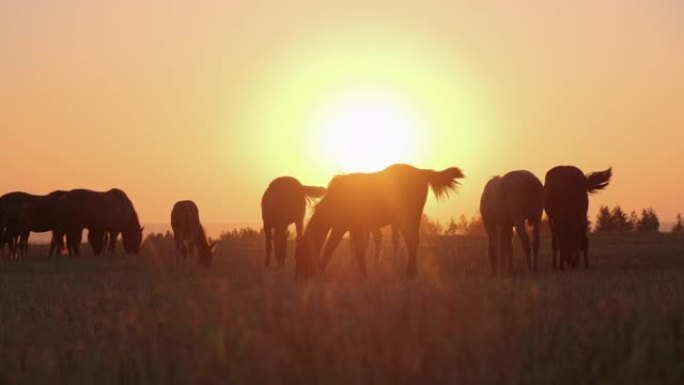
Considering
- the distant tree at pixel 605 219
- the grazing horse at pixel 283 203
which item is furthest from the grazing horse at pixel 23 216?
the distant tree at pixel 605 219

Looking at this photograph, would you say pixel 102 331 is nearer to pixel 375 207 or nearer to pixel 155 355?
pixel 155 355

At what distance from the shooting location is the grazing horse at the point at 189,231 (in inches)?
950

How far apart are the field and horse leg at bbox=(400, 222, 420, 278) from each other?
2688 mm

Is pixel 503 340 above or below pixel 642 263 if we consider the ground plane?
below

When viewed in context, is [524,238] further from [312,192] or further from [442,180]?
[312,192]

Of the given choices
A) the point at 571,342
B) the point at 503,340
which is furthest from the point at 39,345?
the point at 571,342

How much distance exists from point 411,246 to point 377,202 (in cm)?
103

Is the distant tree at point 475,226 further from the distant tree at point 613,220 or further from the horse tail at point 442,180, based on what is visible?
the horse tail at point 442,180

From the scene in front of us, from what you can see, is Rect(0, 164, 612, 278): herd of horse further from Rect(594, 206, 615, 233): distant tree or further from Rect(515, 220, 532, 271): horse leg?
Rect(594, 206, 615, 233): distant tree

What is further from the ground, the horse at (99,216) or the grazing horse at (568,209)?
the horse at (99,216)

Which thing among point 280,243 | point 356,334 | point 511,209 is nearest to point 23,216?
point 280,243

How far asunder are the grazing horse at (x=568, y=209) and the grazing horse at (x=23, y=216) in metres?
18.1

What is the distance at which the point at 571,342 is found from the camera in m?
6.36

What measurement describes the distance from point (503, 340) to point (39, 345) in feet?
12.9
